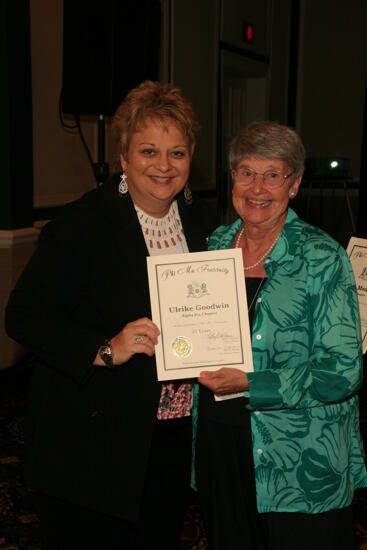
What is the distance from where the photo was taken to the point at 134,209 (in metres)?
1.89

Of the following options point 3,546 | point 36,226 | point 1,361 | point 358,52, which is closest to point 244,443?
point 3,546

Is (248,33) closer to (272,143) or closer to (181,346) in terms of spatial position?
(272,143)

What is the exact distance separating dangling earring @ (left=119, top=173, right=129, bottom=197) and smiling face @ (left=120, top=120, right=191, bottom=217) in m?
0.02

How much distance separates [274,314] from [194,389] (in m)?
0.37

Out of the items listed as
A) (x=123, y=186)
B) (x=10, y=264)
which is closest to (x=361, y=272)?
(x=123, y=186)

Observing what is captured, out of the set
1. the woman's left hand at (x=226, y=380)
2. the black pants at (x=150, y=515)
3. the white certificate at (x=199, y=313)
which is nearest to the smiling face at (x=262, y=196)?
the white certificate at (x=199, y=313)

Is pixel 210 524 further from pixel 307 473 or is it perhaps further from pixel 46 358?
pixel 46 358

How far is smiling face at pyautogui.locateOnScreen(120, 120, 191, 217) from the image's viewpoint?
1.83 meters

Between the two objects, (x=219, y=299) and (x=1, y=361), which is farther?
(x=1, y=361)

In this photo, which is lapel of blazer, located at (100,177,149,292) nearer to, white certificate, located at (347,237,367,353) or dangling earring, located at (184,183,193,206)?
dangling earring, located at (184,183,193,206)

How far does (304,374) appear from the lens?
160 cm

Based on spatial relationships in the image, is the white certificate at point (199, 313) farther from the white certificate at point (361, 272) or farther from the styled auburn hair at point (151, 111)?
the white certificate at point (361, 272)

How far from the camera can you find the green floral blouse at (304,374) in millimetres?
1583

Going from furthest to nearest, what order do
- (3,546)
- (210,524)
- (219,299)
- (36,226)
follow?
1. (36,226)
2. (3,546)
3. (210,524)
4. (219,299)
